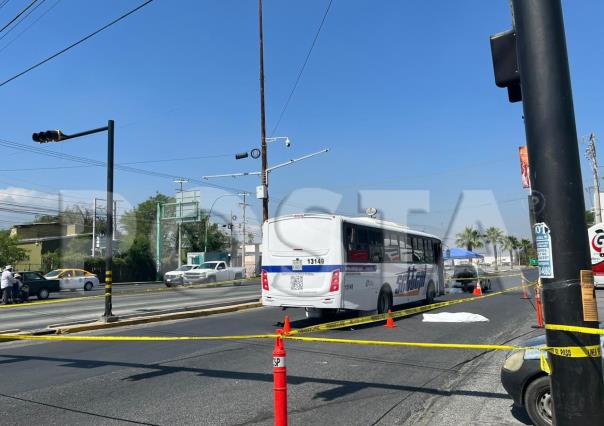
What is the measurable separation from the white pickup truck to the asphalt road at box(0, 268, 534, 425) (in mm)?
24434

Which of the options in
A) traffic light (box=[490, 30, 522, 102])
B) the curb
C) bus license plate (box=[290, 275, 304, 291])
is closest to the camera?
traffic light (box=[490, 30, 522, 102])

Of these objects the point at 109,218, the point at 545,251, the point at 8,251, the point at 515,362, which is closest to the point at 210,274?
the point at 8,251

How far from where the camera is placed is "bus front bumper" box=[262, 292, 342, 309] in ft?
43.0

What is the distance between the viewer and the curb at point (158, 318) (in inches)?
527

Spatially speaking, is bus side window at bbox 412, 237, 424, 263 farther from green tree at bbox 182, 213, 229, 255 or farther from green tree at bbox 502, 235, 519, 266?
green tree at bbox 502, 235, 519, 266

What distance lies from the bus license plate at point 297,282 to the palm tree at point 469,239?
87.5m

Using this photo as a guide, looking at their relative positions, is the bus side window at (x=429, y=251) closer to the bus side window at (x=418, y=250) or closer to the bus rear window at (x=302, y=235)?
the bus side window at (x=418, y=250)

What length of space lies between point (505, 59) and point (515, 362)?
344 cm

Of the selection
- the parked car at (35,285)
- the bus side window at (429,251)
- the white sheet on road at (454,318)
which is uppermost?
the bus side window at (429,251)

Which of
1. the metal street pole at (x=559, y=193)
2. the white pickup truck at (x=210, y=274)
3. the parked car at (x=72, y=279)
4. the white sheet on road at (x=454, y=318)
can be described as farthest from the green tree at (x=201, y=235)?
the metal street pole at (x=559, y=193)

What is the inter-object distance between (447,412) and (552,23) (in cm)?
448

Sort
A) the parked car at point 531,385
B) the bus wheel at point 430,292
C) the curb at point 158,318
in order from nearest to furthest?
the parked car at point 531,385
the curb at point 158,318
the bus wheel at point 430,292

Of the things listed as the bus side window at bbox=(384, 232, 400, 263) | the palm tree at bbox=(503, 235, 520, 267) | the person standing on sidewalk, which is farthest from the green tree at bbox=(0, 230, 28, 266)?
the palm tree at bbox=(503, 235, 520, 267)

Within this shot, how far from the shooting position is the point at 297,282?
1366 centimetres
